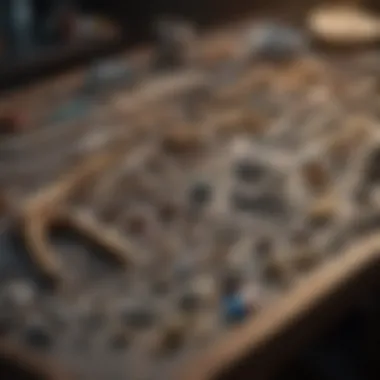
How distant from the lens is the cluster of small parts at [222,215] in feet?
3.05

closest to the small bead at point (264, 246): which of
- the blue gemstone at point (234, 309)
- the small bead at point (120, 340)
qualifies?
the blue gemstone at point (234, 309)

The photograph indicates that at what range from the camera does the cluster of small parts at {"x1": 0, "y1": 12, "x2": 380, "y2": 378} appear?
36.6 inches

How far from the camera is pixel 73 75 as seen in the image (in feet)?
4.94

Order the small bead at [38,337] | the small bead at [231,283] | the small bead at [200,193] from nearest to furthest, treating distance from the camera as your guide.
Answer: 1. the small bead at [38,337]
2. the small bead at [231,283]
3. the small bead at [200,193]

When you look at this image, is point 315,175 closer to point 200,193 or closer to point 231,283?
point 200,193

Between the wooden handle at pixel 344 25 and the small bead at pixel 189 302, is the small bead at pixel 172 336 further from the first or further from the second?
the wooden handle at pixel 344 25

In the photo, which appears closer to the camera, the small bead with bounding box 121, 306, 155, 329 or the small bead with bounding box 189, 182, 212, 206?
the small bead with bounding box 121, 306, 155, 329

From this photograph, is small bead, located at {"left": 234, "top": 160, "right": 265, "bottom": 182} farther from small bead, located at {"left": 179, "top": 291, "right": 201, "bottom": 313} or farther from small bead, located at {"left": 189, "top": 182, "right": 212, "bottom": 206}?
small bead, located at {"left": 179, "top": 291, "right": 201, "bottom": 313}

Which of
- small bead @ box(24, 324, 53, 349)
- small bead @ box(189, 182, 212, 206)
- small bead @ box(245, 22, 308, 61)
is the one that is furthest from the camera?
small bead @ box(245, 22, 308, 61)

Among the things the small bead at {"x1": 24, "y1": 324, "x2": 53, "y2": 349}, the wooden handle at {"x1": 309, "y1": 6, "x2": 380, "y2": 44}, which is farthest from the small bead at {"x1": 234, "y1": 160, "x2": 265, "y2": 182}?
the wooden handle at {"x1": 309, "y1": 6, "x2": 380, "y2": 44}

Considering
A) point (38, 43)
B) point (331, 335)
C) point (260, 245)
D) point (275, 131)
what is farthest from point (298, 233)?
point (38, 43)

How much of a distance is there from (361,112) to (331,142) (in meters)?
0.13

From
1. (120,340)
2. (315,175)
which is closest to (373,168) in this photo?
(315,175)

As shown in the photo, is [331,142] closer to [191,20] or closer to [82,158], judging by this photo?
[82,158]
